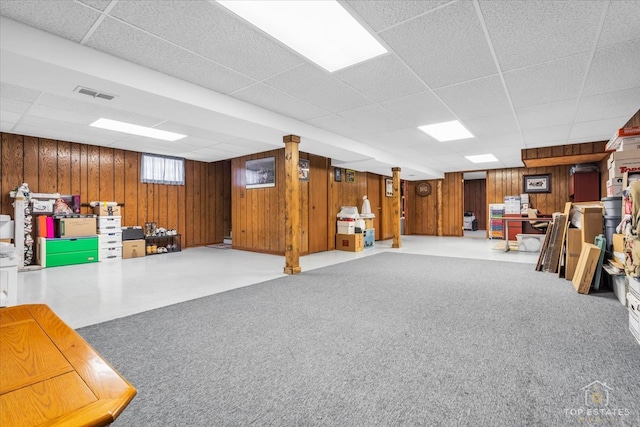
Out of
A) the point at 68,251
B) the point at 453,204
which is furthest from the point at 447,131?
the point at 68,251

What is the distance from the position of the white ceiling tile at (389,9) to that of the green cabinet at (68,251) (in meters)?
6.74

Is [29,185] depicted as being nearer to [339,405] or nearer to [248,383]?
[248,383]

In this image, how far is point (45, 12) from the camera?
7.50ft

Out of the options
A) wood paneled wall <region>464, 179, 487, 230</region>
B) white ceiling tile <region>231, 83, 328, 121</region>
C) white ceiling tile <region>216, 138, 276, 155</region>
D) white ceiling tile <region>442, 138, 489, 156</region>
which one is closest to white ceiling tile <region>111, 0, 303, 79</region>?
white ceiling tile <region>231, 83, 328, 121</region>

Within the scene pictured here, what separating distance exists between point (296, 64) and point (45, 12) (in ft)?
6.54

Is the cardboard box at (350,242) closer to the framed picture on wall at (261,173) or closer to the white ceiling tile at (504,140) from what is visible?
the framed picture on wall at (261,173)

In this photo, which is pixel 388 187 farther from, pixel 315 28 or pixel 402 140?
pixel 315 28

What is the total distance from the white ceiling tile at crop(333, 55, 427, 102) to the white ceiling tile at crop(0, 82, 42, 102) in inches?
147

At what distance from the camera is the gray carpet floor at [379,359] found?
5.24ft

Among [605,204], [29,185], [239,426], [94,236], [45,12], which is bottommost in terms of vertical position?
[239,426]

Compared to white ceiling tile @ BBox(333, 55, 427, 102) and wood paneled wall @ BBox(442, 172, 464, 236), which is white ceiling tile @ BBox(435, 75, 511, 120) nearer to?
white ceiling tile @ BBox(333, 55, 427, 102)

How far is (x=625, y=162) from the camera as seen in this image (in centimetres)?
365

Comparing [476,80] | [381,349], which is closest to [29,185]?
[381,349]

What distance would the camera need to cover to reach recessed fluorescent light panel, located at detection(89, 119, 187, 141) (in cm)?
522
